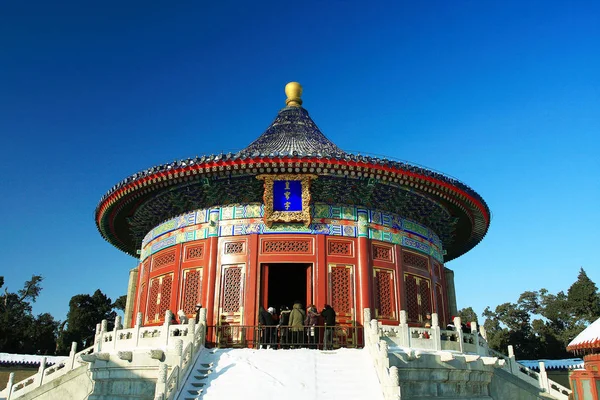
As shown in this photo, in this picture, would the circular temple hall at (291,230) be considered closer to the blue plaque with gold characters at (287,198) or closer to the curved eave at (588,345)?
the blue plaque with gold characters at (287,198)

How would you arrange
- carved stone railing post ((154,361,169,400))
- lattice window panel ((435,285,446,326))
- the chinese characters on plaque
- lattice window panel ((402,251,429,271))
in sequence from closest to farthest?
carved stone railing post ((154,361,169,400)), the chinese characters on plaque, lattice window panel ((402,251,429,271)), lattice window panel ((435,285,446,326))

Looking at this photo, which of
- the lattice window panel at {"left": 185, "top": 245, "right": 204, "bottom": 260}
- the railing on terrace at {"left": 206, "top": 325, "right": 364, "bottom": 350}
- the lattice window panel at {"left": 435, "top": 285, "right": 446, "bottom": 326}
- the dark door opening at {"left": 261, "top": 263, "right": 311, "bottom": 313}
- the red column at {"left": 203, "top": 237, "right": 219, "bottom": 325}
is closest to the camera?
the railing on terrace at {"left": 206, "top": 325, "right": 364, "bottom": 350}

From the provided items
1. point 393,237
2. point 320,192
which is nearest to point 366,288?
point 393,237

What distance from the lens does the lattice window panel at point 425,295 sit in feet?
58.7

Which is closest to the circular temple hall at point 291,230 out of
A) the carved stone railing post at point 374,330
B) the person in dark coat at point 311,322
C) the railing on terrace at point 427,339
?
the person in dark coat at point 311,322

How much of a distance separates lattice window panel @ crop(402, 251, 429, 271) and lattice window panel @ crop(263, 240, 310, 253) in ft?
11.2

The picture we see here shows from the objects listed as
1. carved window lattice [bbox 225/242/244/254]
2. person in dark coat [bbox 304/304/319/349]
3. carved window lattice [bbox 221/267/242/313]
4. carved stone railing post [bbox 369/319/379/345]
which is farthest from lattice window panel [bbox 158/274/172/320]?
carved stone railing post [bbox 369/319/379/345]

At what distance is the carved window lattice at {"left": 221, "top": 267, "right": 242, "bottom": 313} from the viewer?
638 inches

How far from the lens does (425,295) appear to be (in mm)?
18188

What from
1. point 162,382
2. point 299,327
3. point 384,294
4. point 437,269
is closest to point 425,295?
point 437,269

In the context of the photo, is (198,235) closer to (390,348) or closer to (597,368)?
(390,348)

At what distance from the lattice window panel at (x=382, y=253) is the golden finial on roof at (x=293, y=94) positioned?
9311 millimetres

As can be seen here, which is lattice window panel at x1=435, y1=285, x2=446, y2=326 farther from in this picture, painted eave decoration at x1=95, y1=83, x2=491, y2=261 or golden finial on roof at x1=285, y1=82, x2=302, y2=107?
golden finial on roof at x1=285, y1=82, x2=302, y2=107

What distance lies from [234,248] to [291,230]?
184 cm
